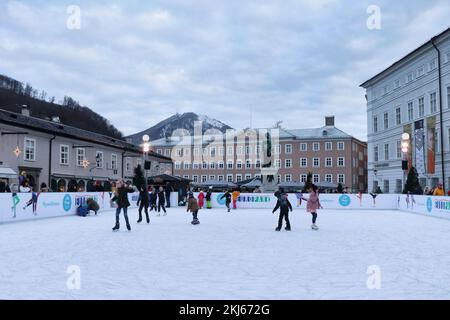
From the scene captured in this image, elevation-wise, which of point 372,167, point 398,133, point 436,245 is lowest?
point 436,245

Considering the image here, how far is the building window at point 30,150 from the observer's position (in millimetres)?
32438

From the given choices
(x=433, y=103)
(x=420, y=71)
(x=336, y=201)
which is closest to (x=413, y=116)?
(x=433, y=103)

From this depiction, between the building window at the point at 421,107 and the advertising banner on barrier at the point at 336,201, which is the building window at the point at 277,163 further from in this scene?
the advertising banner on barrier at the point at 336,201

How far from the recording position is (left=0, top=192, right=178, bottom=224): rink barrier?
18203mm

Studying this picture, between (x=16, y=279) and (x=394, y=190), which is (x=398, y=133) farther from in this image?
(x=16, y=279)

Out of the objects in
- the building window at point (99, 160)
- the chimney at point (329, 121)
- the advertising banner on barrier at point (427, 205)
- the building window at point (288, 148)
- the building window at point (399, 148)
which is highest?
the chimney at point (329, 121)

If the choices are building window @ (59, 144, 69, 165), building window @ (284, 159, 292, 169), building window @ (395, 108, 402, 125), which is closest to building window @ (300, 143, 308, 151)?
building window @ (284, 159, 292, 169)

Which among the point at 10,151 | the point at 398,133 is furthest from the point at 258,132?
the point at 10,151

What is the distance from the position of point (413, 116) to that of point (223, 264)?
39398 millimetres

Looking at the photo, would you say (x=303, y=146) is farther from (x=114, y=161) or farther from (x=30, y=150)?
(x=30, y=150)

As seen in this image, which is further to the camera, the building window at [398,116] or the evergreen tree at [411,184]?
the building window at [398,116]

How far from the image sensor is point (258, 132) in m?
81.2

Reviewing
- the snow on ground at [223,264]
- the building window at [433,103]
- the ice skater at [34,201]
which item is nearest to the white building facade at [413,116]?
the building window at [433,103]
